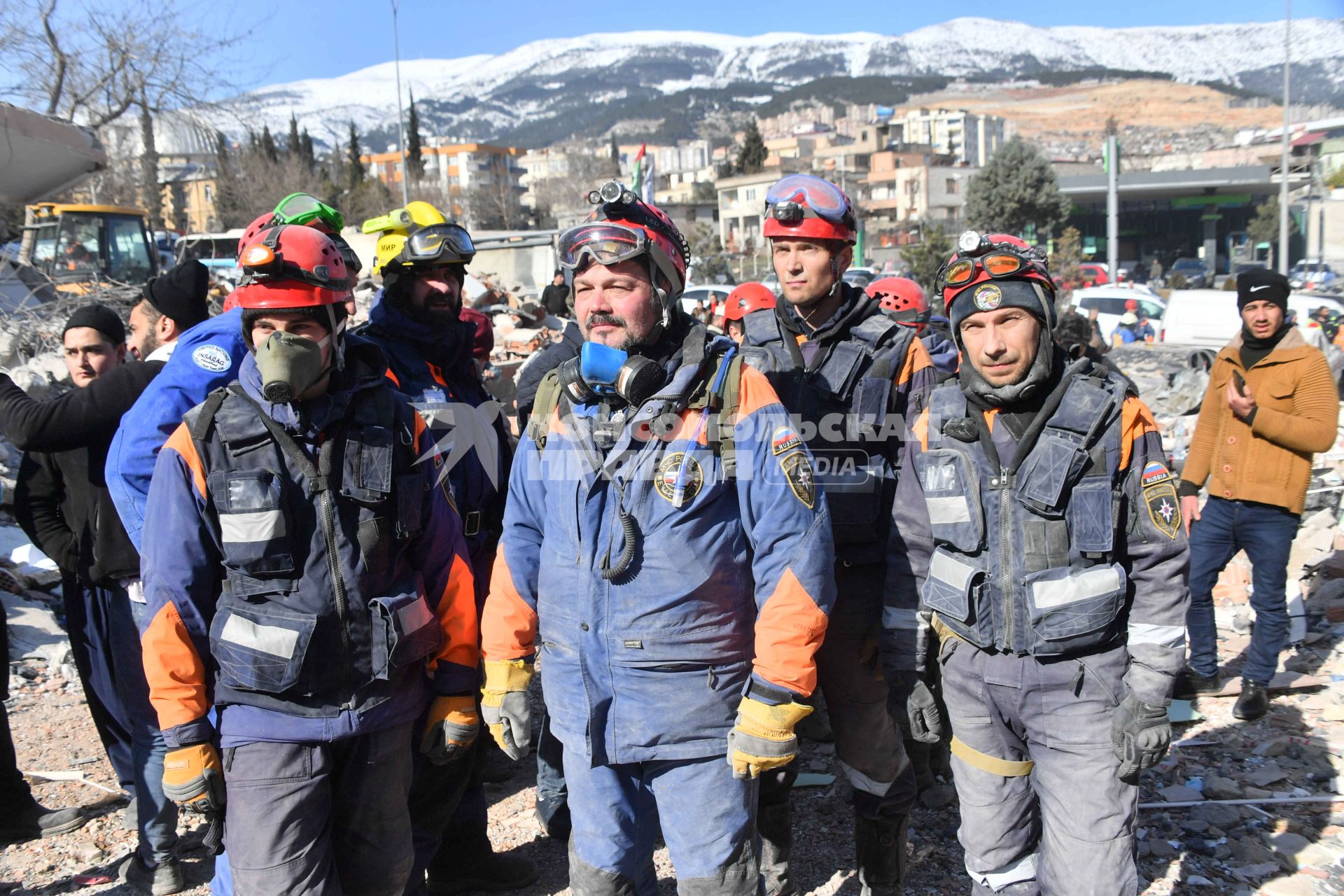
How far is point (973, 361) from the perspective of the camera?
9.00ft

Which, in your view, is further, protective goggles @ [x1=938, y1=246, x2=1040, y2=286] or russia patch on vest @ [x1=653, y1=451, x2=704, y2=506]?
protective goggles @ [x1=938, y1=246, x2=1040, y2=286]

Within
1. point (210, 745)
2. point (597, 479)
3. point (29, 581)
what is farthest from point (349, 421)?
point (29, 581)

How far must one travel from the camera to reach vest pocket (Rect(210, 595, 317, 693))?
7.73ft

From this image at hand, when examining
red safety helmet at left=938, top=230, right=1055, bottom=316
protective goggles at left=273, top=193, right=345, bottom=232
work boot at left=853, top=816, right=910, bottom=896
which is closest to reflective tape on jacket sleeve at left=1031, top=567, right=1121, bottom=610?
red safety helmet at left=938, top=230, right=1055, bottom=316

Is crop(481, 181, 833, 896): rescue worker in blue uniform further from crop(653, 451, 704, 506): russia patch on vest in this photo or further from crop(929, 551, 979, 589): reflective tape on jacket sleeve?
crop(929, 551, 979, 589): reflective tape on jacket sleeve

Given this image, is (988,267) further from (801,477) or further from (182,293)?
(182,293)

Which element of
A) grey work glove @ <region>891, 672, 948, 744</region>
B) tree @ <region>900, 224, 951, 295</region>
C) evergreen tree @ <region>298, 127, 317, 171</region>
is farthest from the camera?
evergreen tree @ <region>298, 127, 317, 171</region>

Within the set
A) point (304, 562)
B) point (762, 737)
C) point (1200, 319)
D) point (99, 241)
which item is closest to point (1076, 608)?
point (762, 737)

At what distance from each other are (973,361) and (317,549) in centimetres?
192

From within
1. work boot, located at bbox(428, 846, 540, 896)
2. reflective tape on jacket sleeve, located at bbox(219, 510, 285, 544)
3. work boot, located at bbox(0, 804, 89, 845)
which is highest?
reflective tape on jacket sleeve, located at bbox(219, 510, 285, 544)

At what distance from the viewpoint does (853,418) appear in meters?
3.32

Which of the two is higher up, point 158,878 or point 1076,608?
point 1076,608

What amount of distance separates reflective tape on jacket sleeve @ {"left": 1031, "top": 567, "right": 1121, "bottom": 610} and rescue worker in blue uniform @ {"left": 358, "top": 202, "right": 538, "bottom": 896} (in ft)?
6.34

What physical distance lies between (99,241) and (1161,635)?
24730 millimetres
